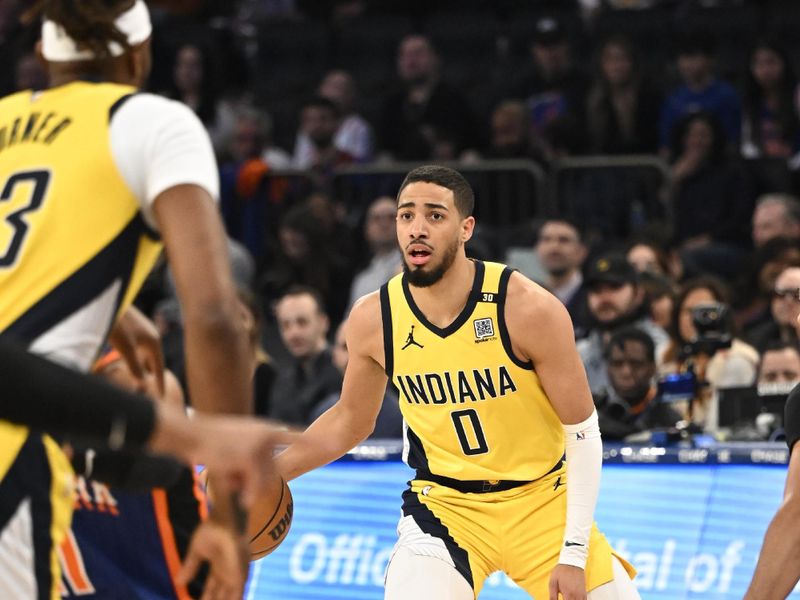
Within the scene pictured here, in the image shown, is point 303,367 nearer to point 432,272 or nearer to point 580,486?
point 432,272

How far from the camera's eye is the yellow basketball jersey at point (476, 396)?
5.78m

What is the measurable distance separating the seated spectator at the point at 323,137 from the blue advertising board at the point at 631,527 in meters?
5.41

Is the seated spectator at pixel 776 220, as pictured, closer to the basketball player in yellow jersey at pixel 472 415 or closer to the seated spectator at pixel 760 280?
the seated spectator at pixel 760 280

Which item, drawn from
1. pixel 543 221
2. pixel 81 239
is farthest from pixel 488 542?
pixel 543 221

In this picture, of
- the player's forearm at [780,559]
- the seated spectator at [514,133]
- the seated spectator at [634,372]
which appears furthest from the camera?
the seated spectator at [514,133]

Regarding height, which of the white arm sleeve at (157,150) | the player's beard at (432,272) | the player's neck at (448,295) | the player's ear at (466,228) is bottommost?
the player's neck at (448,295)

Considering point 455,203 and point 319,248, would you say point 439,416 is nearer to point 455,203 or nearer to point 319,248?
point 455,203

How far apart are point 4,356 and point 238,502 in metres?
0.48

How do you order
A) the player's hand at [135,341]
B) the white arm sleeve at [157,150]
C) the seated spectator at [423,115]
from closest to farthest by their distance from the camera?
the white arm sleeve at [157,150] < the player's hand at [135,341] < the seated spectator at [423,115]

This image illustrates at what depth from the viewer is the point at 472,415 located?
19.0ft

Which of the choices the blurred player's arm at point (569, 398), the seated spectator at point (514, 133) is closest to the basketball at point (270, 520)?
the blurred player's arm at point (569, 398)

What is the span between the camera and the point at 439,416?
19.1 feet

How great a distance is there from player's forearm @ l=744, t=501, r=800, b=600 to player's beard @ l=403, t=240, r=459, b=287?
1537 millimetres

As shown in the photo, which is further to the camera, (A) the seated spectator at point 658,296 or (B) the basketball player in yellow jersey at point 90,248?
(A) the seated spectator at point 658,296
